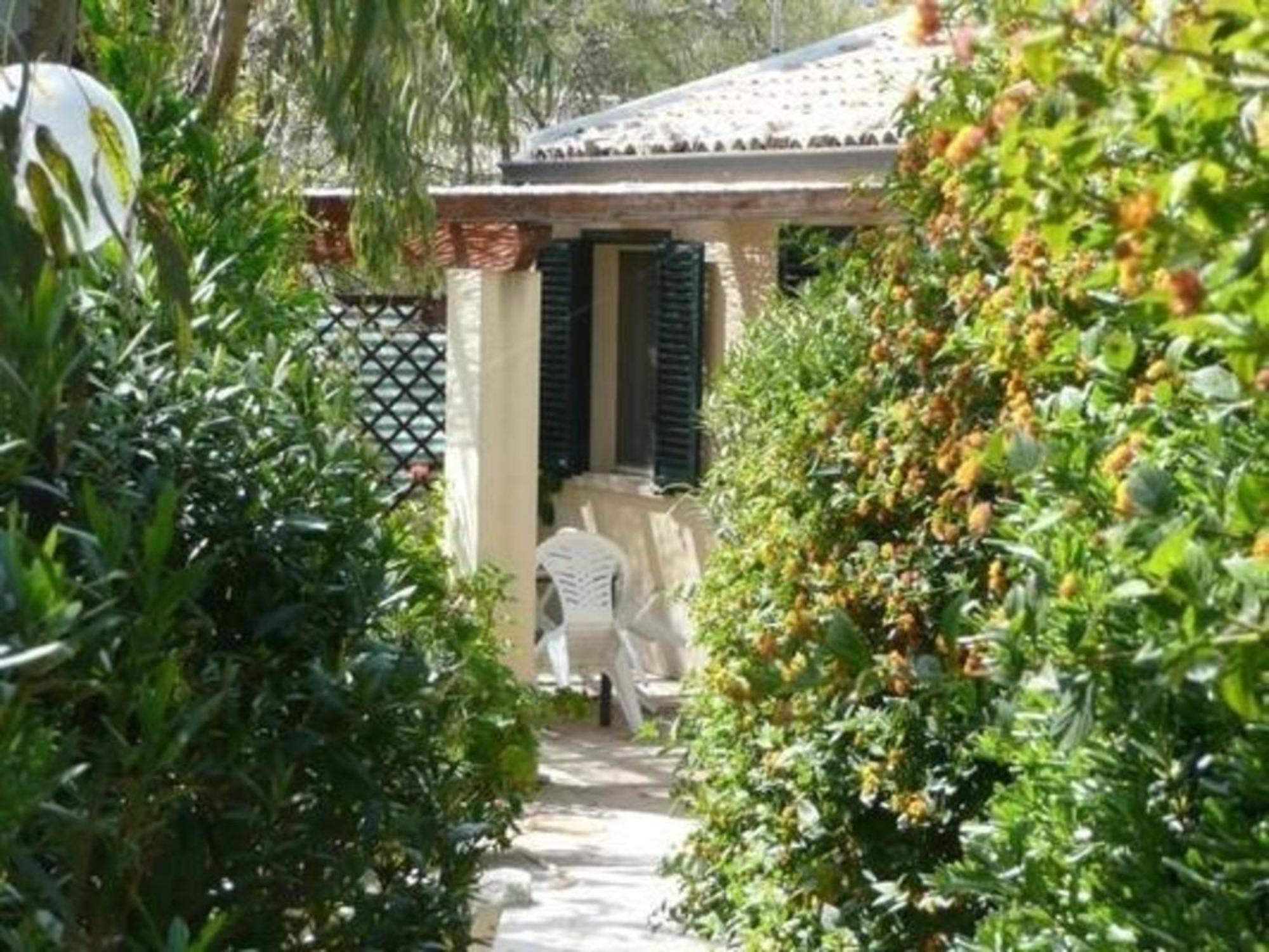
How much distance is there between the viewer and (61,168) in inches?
132

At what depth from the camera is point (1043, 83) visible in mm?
2291

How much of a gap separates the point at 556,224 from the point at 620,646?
2.31 meters

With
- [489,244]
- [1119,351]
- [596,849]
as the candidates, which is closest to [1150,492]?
[1119,351]

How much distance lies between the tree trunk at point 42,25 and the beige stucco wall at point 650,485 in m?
8.13

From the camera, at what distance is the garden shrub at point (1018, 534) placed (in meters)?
2.33

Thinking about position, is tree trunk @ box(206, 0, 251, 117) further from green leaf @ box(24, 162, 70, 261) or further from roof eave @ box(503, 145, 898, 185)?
green leaf @ box(24, 162, 70, 261)

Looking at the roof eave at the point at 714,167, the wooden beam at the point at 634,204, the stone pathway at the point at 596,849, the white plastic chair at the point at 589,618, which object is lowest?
the stone pathway at the point at 596,849

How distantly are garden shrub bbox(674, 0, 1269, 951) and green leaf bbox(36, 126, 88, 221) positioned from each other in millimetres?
1044

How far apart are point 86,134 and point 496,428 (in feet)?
23.7

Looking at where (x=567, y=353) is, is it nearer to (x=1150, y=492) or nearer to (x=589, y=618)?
(x=589, y=618)

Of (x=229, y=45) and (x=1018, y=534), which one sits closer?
(x=1018, y=534)

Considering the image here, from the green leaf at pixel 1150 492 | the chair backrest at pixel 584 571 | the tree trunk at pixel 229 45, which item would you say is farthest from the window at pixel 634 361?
the green leaf at pixel 1150 492

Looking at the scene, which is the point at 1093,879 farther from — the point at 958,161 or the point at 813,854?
the point at 813,854

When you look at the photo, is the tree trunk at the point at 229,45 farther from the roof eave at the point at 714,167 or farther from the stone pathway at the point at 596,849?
the roof eave at the point at 714,167
